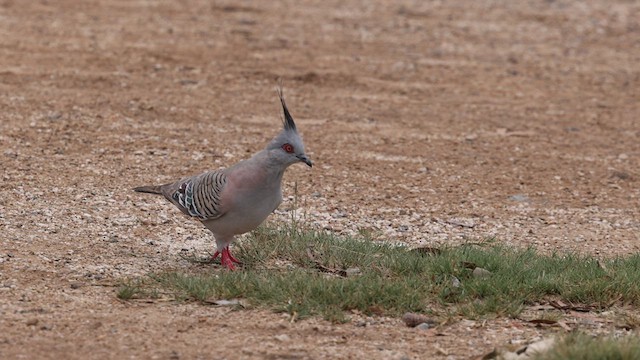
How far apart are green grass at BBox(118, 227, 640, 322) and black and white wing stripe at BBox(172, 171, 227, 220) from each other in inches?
14.0

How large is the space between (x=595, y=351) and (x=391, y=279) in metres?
1.63

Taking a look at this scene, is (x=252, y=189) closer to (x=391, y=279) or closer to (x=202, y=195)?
(x=202, y=195)

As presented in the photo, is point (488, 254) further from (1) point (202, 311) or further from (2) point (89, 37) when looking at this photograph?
(2) point (89, 37)

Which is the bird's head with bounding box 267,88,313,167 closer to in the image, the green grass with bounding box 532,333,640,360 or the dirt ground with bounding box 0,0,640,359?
the dirt ground with bounding box 0,0,640,359

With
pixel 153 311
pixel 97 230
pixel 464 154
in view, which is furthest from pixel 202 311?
pixel 464 154

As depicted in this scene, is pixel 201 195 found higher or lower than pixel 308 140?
higher

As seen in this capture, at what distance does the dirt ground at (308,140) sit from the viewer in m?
5.98

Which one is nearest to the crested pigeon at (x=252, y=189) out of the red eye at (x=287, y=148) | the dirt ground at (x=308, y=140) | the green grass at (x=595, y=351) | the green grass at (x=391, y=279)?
the red eye at (x=287, y=148)

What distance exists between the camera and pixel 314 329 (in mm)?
5938

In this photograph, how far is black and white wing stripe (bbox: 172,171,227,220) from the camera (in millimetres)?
6680

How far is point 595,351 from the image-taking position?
529cm

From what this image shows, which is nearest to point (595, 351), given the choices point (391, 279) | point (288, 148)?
point (391, 279)

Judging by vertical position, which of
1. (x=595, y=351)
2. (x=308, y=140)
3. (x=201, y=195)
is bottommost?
(x=308, y=140)

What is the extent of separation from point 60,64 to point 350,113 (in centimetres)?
293
